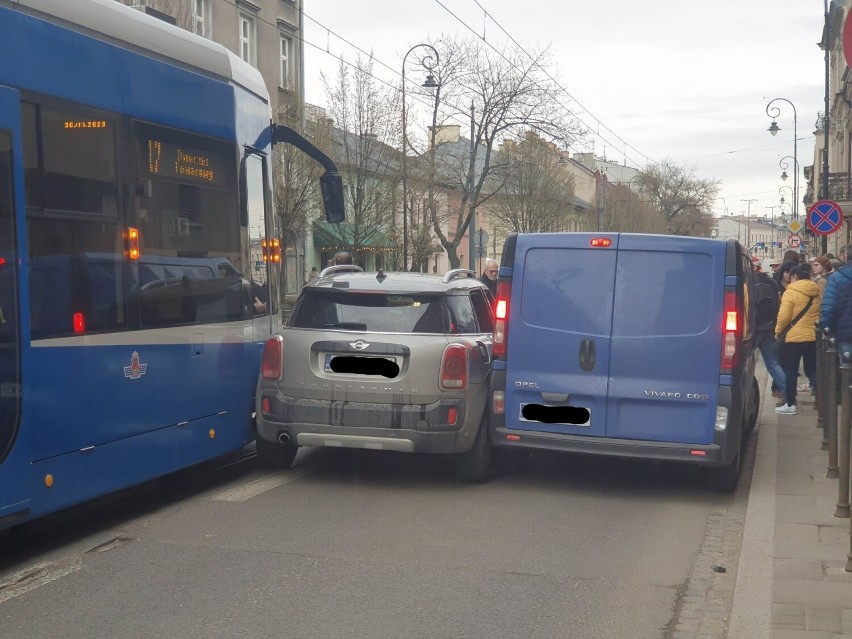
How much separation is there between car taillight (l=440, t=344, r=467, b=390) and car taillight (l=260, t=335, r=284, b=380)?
1.24m

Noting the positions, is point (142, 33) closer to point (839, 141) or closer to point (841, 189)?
point (841, 189)

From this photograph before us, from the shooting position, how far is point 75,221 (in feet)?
20.6

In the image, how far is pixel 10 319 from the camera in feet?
18.6

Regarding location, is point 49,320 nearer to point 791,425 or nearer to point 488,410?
point 488,410

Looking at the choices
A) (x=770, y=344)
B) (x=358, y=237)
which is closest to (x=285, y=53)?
(x=358, y=237)

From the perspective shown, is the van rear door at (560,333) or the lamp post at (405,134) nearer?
the van rear door at (560,333)

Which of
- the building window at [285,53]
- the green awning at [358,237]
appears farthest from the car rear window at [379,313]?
the building window at [285,53]

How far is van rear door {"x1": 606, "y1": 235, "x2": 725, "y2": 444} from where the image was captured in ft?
26.7

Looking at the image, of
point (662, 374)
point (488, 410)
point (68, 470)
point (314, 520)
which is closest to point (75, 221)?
point (68, 470)

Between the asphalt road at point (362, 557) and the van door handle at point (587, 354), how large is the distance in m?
0.98

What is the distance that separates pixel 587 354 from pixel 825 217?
47.0 ft

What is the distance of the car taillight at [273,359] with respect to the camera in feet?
27.9

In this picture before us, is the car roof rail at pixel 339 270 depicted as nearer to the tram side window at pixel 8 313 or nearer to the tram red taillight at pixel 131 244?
the tram red taillight at pixel 131 244

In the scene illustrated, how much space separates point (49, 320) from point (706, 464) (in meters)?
4.64
